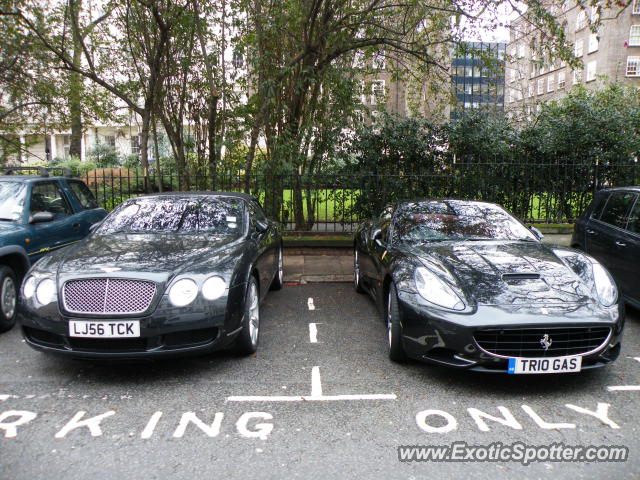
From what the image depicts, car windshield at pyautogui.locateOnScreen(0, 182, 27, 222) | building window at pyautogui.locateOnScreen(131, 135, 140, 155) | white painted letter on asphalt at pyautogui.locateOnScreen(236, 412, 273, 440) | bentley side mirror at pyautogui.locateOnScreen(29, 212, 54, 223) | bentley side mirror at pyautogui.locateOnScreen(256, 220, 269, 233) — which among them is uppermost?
building window at pyautogui.locateOnScreen(131, 135, 140, 155)

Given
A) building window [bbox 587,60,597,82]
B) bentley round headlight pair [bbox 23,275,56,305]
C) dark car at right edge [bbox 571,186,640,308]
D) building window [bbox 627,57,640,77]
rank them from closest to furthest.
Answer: bentley round headlight pair [bbox 23,275,56,305] → dark car at right edge [bbox 571,186,640,308] → building window [bbox 627,57,640,77] → building window [bbox 587,60,597,82]

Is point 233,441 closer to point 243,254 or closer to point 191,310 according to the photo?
point 191,310

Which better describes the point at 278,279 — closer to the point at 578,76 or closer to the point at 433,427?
the point at 433,427

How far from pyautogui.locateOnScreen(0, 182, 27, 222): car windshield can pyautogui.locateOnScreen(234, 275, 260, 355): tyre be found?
319 centimetres

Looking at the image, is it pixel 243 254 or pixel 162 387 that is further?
pixel 243 254

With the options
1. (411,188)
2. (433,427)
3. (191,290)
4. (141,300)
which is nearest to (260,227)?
(191,290)

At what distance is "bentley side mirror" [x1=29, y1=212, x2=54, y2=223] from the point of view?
A: 217 inches

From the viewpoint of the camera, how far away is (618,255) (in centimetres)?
546

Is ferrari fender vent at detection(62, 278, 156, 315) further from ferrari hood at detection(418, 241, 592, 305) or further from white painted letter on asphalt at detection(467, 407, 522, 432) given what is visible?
white painted letter on asphalt at detection(467, 407, 522, 432)

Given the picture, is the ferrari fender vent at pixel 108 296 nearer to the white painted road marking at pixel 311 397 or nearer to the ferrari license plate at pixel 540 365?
the white painted road marking at pixel 311 397

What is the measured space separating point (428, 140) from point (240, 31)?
4.65m

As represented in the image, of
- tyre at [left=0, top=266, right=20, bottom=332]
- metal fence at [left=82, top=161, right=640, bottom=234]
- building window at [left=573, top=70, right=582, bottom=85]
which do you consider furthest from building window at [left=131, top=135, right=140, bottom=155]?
building window at [left=573, top=70, right=582, bottom=85]

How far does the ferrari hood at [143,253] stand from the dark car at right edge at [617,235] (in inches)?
169

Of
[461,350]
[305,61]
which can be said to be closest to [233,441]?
[461,350]
